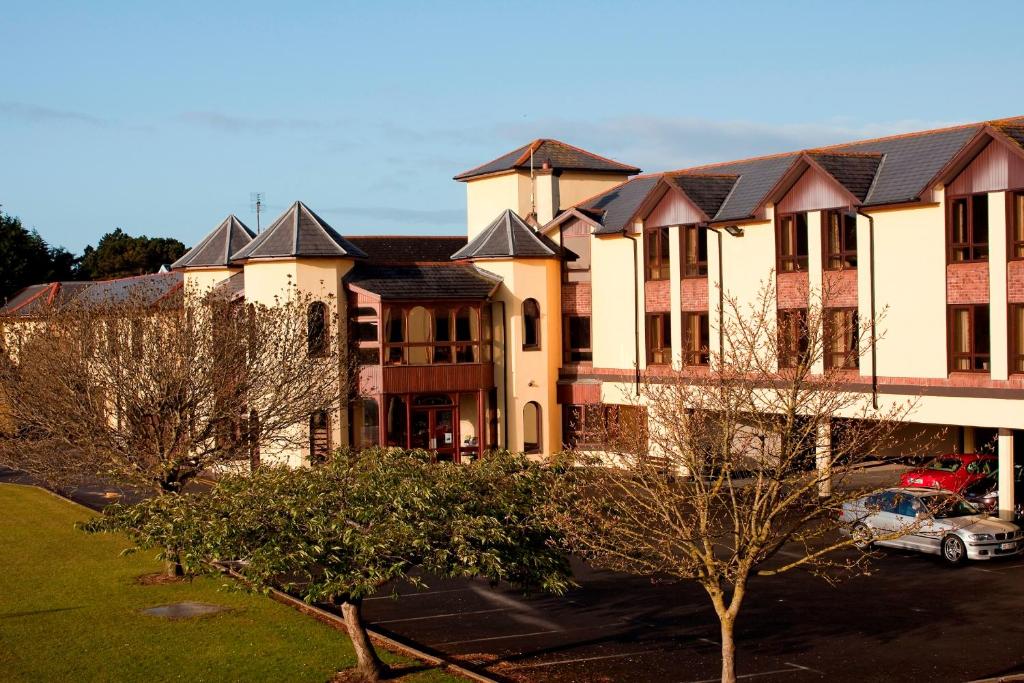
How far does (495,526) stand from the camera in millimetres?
18484

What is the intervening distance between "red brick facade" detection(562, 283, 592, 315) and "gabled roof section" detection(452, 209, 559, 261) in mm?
1398

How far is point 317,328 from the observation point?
138ft

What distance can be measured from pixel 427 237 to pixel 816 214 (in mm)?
24170

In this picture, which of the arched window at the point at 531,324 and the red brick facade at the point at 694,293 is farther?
the arched window at the point at 531,324

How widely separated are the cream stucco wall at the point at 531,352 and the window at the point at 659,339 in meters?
4.34

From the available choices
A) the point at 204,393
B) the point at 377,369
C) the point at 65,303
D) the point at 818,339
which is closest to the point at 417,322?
the point at 377,369

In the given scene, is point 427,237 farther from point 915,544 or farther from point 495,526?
point 495,526

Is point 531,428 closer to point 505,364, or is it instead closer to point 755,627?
point 505,364

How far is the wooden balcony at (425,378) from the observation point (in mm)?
41938

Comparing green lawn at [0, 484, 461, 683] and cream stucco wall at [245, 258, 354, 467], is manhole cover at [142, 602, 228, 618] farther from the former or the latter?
cream stucco wall at [245, 258, 354, 467]

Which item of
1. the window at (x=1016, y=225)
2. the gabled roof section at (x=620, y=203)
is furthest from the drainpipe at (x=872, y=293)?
the gabled roof section at (x=620, y=203)

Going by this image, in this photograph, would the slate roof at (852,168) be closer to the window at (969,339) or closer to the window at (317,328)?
the window at (969,339)

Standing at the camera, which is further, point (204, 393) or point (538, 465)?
point (204, 393)

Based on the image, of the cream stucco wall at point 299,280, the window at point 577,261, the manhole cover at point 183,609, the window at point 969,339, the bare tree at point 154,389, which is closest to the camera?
the manhole cover at point 183,609
